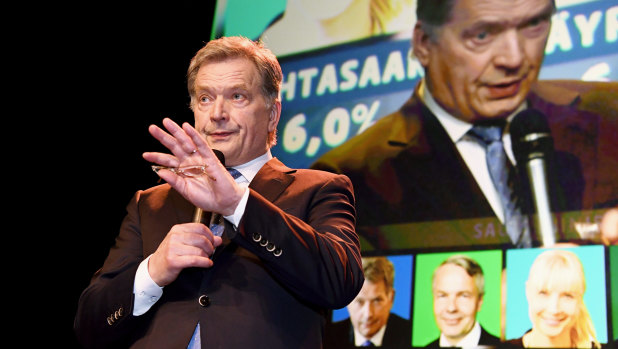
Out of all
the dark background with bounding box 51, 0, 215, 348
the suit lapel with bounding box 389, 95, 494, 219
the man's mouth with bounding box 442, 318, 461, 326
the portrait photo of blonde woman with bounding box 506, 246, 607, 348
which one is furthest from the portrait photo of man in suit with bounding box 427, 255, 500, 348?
the dark background with bounding box 51, 0, 215, 348

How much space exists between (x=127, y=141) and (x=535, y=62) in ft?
8.11

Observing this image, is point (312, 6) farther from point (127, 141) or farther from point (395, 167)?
point (127, 141)

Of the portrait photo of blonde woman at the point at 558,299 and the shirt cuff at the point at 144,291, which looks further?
the portrait photo of blonde woman at the point at 558,299

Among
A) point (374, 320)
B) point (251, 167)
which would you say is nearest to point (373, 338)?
point (374, 320)

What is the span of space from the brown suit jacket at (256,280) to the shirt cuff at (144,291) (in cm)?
2

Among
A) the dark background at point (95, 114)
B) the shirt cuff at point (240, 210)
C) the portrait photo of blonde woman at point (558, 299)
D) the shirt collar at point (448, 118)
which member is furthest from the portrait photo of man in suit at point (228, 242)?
the dark background at point (95, 114)

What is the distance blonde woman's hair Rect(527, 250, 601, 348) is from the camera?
2.52m

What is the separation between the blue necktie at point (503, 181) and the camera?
109 inches

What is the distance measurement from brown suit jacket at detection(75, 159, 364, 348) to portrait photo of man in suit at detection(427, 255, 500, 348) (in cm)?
126

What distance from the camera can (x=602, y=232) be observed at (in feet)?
8.53

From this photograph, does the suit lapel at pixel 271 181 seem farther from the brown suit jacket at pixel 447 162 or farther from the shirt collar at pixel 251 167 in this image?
the brown suit jacket at pixel 447 162

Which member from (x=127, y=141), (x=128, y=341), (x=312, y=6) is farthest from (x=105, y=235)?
(x=128, y=341)

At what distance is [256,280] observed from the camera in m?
1.57

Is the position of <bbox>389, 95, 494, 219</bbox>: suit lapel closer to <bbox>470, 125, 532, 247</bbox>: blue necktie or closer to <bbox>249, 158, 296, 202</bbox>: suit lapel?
<bbox>470, 125, 532, 247</bbox>: blue necktie
